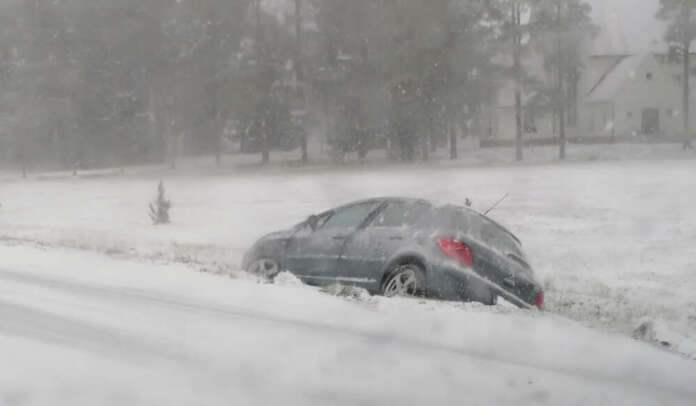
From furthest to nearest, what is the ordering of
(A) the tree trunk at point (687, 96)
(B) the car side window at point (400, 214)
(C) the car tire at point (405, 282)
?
1. (A) the tree trunk at point (687, 96)
2. (B) the car side window at point (400, 214)
3. (C) the car tire at point (405, 282)

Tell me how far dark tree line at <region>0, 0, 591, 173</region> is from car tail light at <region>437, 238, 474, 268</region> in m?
4.51

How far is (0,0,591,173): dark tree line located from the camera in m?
11.7

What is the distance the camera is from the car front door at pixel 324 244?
6570 millimetres

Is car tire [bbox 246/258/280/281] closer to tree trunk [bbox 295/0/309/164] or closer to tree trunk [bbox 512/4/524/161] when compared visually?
tree trunk [bbox 512/4/524/161]

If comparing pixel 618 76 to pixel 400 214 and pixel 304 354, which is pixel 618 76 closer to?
pixel 400 214

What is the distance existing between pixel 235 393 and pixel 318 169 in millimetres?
10717

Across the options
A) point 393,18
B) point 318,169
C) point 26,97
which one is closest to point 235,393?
point 393,18

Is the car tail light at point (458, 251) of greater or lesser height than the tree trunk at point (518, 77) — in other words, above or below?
below

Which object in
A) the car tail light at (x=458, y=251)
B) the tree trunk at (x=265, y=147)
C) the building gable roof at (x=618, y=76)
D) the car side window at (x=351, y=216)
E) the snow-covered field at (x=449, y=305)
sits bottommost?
the snow-covered field at (x=449, y=305)

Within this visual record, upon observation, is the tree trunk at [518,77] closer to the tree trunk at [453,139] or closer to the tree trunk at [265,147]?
the tree trunk at [453,139]

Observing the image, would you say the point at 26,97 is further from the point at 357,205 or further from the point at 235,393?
the point at 235,393

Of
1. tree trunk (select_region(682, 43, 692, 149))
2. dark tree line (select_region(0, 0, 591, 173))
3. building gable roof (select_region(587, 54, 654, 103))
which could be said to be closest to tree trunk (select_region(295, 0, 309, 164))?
dark tree line (select_region(0, 0, 591, 173))

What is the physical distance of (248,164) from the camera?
17234 millimetres

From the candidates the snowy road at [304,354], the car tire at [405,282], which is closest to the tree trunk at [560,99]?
the car tire at [405,282]
